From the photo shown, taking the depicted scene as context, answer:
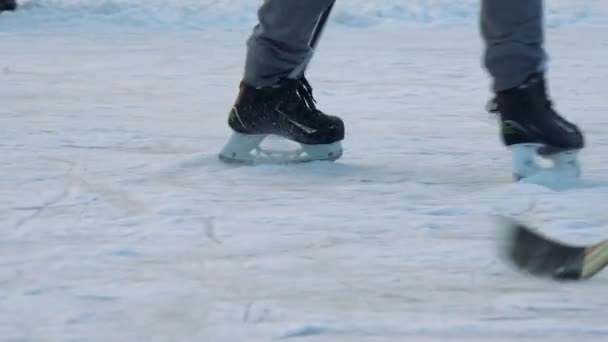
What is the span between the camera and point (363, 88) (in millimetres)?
4312

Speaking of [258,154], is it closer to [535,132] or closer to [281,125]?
[281,125]

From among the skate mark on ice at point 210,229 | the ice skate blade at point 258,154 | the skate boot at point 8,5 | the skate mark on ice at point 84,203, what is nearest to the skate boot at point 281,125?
the ice skate blade at point 258,154

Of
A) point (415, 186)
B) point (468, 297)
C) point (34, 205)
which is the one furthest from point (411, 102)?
point (468, 297)

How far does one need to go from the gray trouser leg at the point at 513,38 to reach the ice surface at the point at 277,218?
21cm

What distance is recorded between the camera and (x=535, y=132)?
2.49 m

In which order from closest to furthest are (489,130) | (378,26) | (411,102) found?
(489,130) → (411,102) → (378,26)

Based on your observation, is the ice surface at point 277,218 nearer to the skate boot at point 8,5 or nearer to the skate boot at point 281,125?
the skate boot at point 281,125

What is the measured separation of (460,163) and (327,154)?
27 cm

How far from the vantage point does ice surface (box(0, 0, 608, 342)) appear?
1.55 metres

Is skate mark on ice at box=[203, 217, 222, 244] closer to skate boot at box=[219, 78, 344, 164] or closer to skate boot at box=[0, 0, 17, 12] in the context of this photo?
skate boot at box=[219, 78, 344, 164]

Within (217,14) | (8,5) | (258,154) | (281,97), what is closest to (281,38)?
(281,97)

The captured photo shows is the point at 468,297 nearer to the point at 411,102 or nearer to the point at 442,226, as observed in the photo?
the point at 442,226

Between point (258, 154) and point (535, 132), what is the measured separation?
1.92 feet

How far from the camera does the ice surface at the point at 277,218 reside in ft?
5.08
